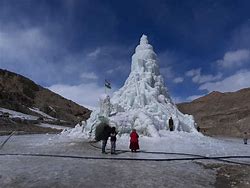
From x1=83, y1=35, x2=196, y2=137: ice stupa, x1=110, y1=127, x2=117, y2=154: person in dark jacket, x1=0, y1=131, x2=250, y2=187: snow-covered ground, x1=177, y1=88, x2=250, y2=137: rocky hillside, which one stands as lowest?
x1=0, y1=131, x2=250, y2=187: snow-covered ground

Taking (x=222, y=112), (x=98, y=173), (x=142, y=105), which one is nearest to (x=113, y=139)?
(x=98, y=173)

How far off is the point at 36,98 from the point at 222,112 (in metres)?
63.3

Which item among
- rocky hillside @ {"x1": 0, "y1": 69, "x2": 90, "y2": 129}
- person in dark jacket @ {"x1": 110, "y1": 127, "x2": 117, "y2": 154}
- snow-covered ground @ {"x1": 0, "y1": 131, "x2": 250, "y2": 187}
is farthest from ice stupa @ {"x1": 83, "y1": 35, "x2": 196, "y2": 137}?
rocky hillside @ {"x1": 0, "y1": 69, "x2": 90, "y2": 129}

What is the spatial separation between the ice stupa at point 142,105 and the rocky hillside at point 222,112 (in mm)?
38690

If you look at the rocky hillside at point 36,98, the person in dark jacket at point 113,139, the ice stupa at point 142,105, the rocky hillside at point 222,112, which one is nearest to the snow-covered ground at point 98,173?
the person in dark jacket at point 113,139

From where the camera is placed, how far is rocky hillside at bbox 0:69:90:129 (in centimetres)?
10850

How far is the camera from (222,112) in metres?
104

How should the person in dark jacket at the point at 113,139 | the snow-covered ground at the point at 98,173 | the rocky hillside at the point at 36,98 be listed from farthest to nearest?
the rocky hillside at the point at 36,98 → the person in dark jacket at the point at 113,139 → the snow-covered ground at the point at 98,173

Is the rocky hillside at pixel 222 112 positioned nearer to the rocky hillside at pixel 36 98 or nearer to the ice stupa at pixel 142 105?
the rocky hillside at pixel 36 98

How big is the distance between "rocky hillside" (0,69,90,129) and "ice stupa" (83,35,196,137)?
69538 mm

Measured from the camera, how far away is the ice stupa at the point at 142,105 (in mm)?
27953

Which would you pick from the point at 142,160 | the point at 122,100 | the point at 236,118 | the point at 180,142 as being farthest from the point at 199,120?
the point at 142,160

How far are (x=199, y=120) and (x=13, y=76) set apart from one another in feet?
224

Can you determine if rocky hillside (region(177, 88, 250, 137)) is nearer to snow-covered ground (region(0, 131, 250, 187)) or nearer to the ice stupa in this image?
the ice stupa
